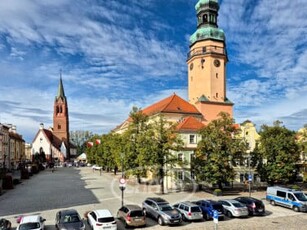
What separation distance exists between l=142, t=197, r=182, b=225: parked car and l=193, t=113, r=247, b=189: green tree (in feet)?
41.3

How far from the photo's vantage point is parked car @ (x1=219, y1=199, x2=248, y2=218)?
82.6 ft

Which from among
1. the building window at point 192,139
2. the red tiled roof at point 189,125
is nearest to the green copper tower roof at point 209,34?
the red tiled roof at point 189,125

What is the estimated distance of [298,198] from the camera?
1117 inches

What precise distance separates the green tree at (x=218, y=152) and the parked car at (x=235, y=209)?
10185 millimetres

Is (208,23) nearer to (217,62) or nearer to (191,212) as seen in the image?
(217,62)

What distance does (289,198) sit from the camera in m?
28.9

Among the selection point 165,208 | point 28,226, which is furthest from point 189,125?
point 28,226

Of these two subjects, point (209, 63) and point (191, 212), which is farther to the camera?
point (209, 63)

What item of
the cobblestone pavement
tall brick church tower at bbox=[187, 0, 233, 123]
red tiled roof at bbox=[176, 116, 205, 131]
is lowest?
the cobblestone pavement

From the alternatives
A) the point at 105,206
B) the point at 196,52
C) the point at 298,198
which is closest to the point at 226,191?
the point at 298,198

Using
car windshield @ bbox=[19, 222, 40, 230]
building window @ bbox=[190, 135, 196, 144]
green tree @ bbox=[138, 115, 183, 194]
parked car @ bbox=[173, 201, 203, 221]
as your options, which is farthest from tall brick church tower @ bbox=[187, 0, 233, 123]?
car windshield @ bbox=[19, 222, 40, 230]

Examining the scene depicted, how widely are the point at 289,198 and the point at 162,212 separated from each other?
42.2 ft

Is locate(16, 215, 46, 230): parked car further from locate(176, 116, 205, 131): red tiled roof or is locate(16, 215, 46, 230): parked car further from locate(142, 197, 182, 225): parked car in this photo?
locate(176, 116, 205, 131): red tiled roof

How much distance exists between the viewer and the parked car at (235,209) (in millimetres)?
25172
